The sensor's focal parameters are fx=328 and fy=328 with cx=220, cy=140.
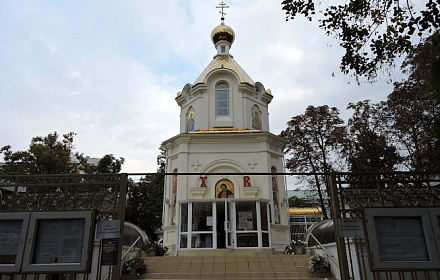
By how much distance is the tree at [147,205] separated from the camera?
2502 centimetres

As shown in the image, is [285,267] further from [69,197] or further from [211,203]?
[69,197]

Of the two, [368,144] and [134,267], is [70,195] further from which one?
[368,144]

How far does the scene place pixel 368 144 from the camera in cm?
1870

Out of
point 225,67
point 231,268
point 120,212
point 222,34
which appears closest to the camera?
point 120,212

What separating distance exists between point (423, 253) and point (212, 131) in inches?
511

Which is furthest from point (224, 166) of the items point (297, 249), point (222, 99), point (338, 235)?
point (338, 235)

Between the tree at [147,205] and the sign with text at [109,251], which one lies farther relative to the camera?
the tree at [147,205]

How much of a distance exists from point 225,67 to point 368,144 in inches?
372

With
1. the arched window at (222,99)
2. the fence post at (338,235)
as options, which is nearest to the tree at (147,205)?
the arched window at (222,99)

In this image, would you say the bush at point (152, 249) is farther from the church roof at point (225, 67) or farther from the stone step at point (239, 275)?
the church roof at point (225, 67)

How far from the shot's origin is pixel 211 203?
14.0 m

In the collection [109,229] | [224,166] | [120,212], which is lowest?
[109,229]

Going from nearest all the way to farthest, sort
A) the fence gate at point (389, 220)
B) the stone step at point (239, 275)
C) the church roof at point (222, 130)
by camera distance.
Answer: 1. the fence gate at point (389, 220)
2. the stone step at point (239, 275)
3. the church roof at point (222, 130)

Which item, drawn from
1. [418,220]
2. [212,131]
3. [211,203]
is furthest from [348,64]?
[212,131]
